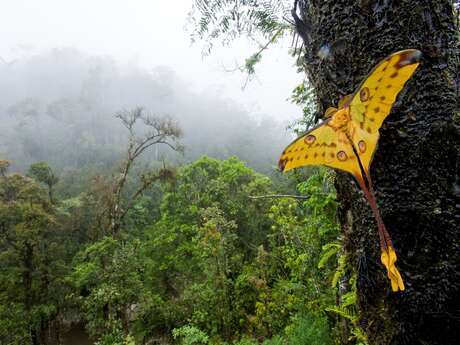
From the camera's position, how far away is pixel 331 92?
0.67m

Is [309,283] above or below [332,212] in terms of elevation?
below

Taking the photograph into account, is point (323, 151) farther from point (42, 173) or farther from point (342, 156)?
point (42, 173)

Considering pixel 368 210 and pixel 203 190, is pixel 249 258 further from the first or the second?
pixel 368 210

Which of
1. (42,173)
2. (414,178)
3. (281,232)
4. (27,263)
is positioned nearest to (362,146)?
(414,178)

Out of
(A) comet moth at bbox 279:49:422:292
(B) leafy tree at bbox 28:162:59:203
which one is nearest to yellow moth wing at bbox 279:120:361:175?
(A) comet moth at bbox 279:49:422:292

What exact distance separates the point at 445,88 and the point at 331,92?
23 centimetres

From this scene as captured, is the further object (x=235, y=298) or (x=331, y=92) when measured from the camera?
(x=235, y=298)

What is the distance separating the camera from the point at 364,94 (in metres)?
0.47

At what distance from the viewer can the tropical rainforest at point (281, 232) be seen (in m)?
0.51

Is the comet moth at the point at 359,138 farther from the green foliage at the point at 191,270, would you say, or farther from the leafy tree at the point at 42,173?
the leafy tree at the point at 42,173

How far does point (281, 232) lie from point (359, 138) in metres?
5.76

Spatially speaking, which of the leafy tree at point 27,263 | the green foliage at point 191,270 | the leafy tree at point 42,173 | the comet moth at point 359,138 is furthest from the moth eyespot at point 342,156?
the leafy tree at point 42,173

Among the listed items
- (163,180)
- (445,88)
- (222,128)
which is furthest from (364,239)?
(222,128)

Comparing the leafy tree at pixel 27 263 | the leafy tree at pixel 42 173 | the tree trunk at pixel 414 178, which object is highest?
the leafy tree at pixel 42 173
